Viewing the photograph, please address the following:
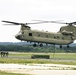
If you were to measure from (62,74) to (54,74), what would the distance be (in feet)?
3.61

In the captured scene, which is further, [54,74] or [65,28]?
[65,28]

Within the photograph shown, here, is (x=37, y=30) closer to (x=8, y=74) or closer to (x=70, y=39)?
(x=70, y=39)

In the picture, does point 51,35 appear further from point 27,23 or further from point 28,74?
point 28,74

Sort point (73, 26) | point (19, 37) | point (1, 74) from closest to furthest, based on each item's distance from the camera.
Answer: point (1, 74) → point (19, 37) → point (73, 26)

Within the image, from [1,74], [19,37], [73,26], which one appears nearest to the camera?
[1,74]

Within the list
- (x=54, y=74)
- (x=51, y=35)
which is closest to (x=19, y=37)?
(x=51, y=35)

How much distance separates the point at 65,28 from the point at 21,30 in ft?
37.5

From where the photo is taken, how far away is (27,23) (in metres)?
104

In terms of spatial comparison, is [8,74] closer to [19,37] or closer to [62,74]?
[62,74]

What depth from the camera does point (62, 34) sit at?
10612 cm

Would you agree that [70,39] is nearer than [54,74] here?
No

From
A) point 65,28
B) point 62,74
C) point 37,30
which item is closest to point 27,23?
point 37,30

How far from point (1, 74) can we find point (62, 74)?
837 cm

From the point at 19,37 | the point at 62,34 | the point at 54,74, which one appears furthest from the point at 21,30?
the point at 54,74
